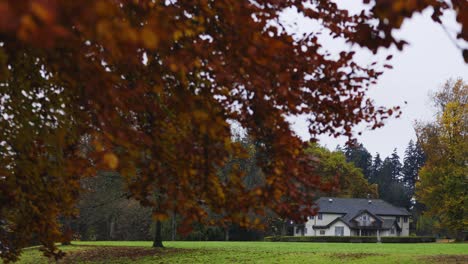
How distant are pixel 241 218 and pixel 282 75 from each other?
152cm

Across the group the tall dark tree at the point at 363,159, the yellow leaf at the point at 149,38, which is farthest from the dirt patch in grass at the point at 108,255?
the tall dark tree at the point at 363,159

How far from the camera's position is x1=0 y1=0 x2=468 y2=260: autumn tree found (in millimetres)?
3408

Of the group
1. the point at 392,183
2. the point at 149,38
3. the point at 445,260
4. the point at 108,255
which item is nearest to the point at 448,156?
the point at 445,260

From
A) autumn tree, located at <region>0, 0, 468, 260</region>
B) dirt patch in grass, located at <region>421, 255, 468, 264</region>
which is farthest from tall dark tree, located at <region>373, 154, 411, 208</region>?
autumn tree, located at <region>0, 0, 468, 260</region>

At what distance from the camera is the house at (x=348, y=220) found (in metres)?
73.8

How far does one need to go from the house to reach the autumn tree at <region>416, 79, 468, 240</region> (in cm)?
3312

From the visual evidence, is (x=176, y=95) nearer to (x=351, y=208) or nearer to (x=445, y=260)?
(x=445, y=260)

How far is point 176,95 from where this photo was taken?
514 centimetres

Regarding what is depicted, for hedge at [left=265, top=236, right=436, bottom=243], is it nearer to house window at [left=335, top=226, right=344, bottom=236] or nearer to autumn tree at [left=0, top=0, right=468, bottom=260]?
house window at [left=335, top=226, right=344, bottom=236]

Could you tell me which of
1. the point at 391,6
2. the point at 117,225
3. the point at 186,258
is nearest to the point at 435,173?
the point at 186,258

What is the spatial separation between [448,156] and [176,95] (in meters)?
38.1

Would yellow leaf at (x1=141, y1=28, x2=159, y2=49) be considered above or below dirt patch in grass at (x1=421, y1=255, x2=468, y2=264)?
above

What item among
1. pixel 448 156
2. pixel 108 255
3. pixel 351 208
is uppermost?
pixel 448 156

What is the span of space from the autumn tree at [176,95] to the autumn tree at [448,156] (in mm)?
33275
